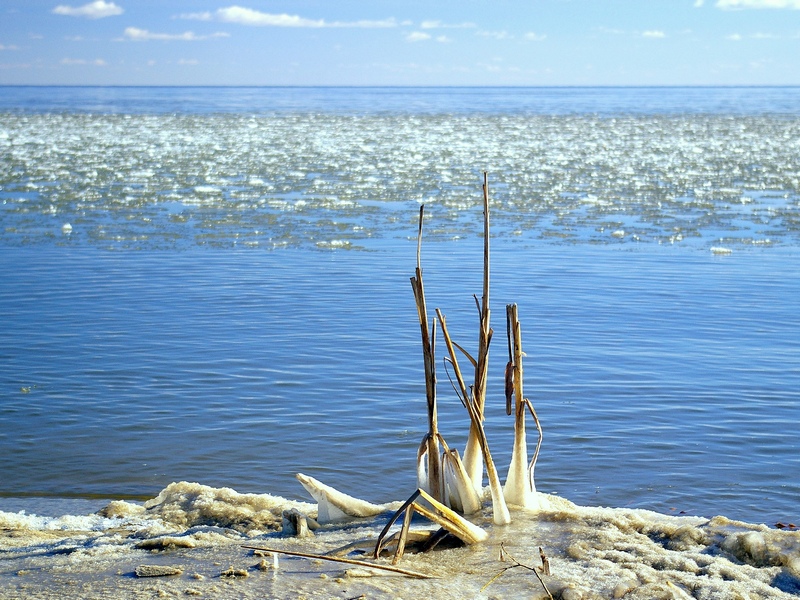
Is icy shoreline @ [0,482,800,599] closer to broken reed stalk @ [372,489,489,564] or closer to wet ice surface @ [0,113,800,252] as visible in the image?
broken reed stalk @ [372,489,489,564]

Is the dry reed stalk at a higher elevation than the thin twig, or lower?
higher

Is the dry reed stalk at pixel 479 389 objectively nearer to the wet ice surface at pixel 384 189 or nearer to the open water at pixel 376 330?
the open water at pixel 376 330

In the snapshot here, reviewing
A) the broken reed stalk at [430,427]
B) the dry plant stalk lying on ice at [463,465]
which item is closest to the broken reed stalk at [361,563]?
the dry plant stalk lying on ice at [463,465]

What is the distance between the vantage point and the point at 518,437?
15.9 ft

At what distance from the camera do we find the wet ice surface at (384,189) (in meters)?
16.1

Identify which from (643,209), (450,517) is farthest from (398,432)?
(643,209)

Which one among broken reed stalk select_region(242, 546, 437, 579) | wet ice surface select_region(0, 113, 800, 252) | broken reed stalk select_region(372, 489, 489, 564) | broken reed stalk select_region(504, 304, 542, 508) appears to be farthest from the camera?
wet ice surface select_region(0, 113, 800, 252)

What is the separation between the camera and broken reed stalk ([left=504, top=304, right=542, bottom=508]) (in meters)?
4.84

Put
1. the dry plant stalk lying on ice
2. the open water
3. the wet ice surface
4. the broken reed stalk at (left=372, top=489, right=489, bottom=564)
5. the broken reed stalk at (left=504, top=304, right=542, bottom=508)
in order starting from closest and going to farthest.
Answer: the broken reed stalk at (left=372, top=489, right=489, bottom=564), the dry plant stalk lying on ice, the broken reed stalk at (left=504, top=304, right=542, bottom=508), the open water, the wet ice surface

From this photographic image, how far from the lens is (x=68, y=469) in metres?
6.78

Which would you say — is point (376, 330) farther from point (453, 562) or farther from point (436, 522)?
point (453, 562)

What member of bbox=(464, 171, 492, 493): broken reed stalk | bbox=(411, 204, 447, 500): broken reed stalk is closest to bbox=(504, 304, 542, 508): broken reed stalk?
bbox=(464, 171, 492, 493): broken reed stalk

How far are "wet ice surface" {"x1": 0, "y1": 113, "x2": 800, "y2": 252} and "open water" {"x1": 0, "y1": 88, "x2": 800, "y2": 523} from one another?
0.39ft

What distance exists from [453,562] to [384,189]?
1722cm
